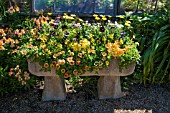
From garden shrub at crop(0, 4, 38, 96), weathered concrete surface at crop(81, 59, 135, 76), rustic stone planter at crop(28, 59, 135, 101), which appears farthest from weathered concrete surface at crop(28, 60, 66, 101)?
weathered concrete surface at crop(81, 59, 135, 76)

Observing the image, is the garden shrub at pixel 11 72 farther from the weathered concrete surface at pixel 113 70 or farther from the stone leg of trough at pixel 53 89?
the weathered concrete surface at pixel 113 70

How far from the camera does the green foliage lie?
10.8 feet

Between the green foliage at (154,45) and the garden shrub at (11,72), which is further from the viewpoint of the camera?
the green foliage at (154,45)

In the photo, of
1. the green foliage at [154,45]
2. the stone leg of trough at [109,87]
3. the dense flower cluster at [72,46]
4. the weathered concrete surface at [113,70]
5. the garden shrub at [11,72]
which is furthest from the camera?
the green foliage at [154,45]

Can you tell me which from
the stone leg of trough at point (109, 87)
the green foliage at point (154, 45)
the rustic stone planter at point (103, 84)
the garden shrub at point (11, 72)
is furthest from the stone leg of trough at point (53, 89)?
the green foliage at point (154, 45)

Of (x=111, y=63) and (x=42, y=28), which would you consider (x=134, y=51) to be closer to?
(x=111, y=63)

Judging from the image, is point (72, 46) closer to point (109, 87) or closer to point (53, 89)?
point (53, 89)

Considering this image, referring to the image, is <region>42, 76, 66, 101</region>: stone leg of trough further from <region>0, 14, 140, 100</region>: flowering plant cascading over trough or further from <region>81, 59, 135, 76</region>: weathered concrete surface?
<region>81, 59, 135, 76</region>: weathered concrete surface

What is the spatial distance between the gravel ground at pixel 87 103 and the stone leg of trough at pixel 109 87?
59 millimetres

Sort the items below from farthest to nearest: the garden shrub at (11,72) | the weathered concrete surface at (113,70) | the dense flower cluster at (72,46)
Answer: the garden shrub at (11,72), the weathered concrete surface at (113,70), the dense flower cluster at (72,46)

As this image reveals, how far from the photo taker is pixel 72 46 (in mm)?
2787

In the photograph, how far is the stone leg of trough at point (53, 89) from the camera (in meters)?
3.07

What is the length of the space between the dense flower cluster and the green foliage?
408 mm

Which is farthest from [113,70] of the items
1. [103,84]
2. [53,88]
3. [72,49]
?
[53,88]
